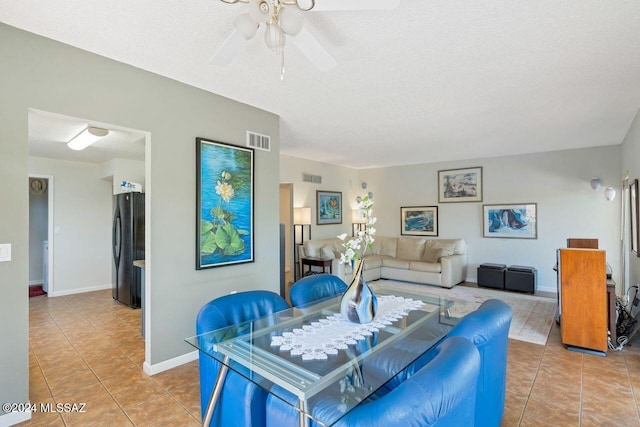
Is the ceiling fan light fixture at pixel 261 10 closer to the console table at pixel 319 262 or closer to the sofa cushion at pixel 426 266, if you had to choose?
the console table at pixel 319 262

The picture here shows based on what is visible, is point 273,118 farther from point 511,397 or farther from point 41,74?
point 511,397

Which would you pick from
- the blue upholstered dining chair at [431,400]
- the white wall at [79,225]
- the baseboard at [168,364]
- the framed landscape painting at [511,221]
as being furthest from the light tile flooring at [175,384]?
the framed landscape painting at [511,221]

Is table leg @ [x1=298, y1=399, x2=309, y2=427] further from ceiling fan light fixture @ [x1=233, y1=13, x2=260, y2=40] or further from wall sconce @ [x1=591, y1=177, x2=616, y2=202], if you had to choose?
wall sconce @ [x1=591, y1=177, x2=616, y2=202]

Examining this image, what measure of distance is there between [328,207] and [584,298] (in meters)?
4.93

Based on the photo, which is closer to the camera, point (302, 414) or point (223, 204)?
point (302, 414)

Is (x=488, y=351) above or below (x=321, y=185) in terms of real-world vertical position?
below

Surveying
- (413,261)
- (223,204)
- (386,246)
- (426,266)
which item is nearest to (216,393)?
(223,204)

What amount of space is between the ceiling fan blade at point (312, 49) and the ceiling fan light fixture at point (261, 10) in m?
0.17

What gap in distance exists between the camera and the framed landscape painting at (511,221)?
236 inches

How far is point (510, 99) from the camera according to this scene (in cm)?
329

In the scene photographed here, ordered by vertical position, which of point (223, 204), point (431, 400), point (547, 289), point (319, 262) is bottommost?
point (547, 289)

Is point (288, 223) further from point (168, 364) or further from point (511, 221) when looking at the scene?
point (168, 364)

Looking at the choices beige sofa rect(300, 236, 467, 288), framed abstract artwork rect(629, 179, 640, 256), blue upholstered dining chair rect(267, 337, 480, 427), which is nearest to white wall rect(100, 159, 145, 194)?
beige sofa rect(300, 236, 467, 288)

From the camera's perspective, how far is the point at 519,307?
4.71 metres
